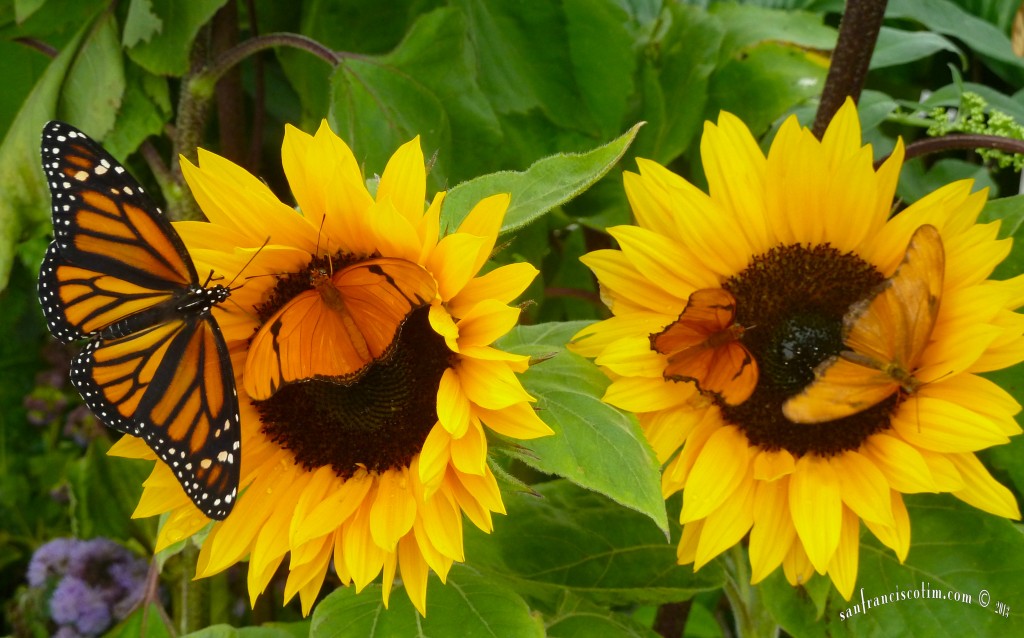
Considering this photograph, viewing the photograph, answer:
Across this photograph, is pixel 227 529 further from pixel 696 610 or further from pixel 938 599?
pixel 696 610

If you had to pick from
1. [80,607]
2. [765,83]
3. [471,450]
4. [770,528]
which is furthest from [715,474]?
[80,607]

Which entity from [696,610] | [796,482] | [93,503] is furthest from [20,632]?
[796,482]

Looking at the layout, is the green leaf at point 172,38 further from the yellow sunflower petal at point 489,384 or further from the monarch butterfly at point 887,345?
the monarch butterfly at point 887,345

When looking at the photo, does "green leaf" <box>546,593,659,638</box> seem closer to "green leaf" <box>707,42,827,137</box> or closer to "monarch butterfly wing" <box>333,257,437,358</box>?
"monarch butterfly wing" <box>333,257,437,358</box>

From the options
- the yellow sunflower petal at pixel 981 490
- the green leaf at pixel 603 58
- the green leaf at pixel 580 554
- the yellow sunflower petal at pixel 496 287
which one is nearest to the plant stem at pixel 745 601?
the green leaf at pixel 580 554

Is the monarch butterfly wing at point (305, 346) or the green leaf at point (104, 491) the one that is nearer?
the monarch butterfly wing at point (305, 346)
